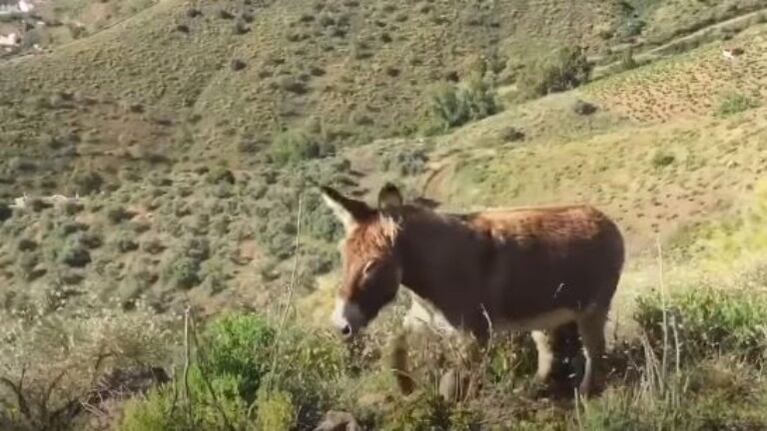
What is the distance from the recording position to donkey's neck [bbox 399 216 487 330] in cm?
600

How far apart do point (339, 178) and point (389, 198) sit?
39.9m

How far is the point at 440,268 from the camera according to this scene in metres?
6.04

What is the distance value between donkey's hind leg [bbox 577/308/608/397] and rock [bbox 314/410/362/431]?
1.55 meters

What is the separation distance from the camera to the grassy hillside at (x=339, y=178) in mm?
6047

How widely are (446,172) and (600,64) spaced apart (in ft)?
82.9

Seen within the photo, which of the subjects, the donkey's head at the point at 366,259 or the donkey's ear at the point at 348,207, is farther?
the donkey's ear at the point at 348,207

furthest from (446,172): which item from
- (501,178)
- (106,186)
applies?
(106,186)

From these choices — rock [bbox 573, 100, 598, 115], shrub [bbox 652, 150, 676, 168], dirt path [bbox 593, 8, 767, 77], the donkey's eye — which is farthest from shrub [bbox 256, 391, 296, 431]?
dirt path [bbox 593, 8, 767, 77]

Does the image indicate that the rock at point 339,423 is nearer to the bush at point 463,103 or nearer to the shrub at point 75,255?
the shrub at point 75,255

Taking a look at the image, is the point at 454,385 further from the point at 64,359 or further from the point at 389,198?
the point at 64,359

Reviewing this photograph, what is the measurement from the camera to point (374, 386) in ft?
20.9

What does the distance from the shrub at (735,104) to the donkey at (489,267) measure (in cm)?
3793

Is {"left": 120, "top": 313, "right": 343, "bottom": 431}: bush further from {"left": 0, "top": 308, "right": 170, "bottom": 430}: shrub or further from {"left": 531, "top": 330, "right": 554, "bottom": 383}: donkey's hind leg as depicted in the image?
{"left": 531, "top": 330, "right": 554, "bottom": 383}: donkey's hind leg

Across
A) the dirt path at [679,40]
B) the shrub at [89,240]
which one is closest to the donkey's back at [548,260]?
the shrub at [89,240]
